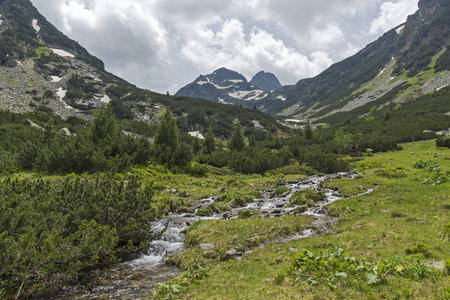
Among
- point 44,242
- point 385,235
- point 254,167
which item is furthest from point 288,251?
point 254,167

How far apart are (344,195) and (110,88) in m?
139

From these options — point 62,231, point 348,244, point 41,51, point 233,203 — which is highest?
point 41,51

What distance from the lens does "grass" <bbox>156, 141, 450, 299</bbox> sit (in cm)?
572

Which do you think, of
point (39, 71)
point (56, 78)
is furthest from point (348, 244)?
point (39, 71)

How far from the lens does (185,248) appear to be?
1091 cm

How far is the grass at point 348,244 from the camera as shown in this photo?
572 cm

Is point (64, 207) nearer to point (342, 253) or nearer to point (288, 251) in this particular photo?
point (288, 251)

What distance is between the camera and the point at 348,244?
914 centimetres

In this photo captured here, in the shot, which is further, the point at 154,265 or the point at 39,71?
the point at 39,71

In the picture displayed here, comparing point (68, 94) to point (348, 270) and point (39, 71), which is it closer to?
point (39, 71)

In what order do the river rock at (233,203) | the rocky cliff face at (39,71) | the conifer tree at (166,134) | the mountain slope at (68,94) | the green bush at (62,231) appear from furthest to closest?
the mountain slope at (68,94)
the rocky cliff face at (39,71)
the conifer tree at (166,134)
the river rock at (233,203)
the green bush at (62,231)

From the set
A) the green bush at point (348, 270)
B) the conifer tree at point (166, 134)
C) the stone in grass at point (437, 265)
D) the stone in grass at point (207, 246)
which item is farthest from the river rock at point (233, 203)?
the conifer tree at point (166, 134)

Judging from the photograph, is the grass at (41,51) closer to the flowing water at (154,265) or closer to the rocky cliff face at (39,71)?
the rocky cliff face at (39,71)

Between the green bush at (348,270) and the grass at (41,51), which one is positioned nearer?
the green bush at (348,270)
